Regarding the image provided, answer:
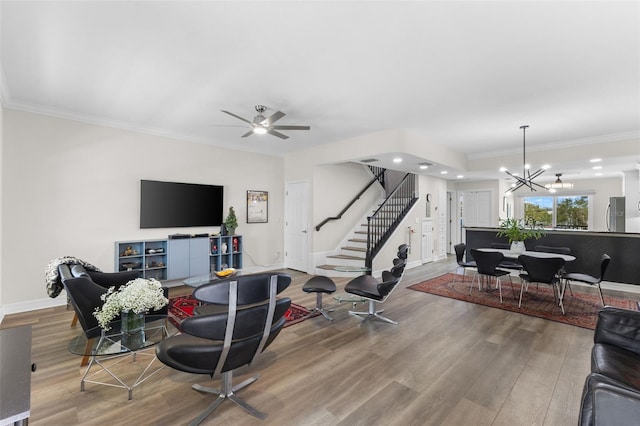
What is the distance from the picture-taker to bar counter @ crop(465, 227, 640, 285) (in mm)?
5362

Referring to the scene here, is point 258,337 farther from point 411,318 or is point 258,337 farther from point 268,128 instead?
point 268,128

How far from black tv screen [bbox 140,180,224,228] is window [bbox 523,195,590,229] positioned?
9917 millimetres

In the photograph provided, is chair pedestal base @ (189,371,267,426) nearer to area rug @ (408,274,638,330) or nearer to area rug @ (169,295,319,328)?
area rug @ (169,295,319,328)

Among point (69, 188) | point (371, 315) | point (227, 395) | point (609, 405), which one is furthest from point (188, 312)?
point (609, 405)

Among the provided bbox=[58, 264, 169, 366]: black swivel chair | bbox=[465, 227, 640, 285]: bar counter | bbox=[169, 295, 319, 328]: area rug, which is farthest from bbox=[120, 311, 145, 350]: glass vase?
bbox=[465, 227, 640, 285]: bar counter

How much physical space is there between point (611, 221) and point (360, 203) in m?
6.63

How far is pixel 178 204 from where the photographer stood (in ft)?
18.3

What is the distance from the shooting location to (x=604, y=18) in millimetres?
2271

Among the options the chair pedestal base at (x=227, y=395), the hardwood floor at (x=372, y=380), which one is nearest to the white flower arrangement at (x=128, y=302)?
the hardwood floor at (x=372, y=380)

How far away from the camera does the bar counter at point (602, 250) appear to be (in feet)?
17.6

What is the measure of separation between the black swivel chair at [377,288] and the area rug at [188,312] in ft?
2.27

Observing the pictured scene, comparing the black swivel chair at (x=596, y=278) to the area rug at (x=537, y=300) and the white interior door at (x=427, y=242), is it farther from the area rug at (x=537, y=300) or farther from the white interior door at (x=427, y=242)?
the white interior door at (x=427, y=242)

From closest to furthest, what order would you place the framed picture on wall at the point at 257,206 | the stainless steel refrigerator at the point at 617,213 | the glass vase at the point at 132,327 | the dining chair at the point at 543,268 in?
the glass vase at the point at 132,327 → the dining chair at the point at 543,268 → the framed picture on wall at the point at 257,206 → the stainless steel refrigerator at the point at 617,213

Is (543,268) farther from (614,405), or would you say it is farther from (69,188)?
(69,188)
